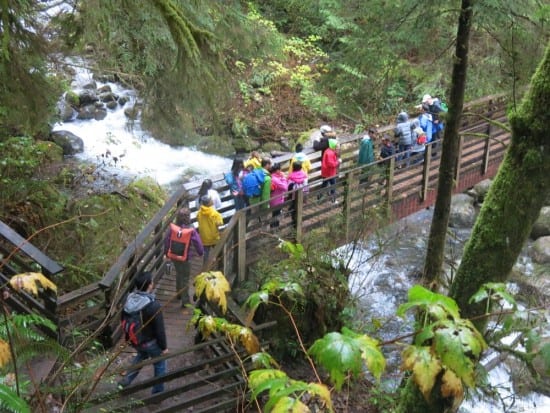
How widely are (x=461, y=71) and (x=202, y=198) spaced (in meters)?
3.99

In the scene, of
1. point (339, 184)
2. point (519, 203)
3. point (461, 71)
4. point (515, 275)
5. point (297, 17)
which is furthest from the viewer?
point (297, 17)

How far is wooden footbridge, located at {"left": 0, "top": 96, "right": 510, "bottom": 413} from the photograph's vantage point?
5.78 m

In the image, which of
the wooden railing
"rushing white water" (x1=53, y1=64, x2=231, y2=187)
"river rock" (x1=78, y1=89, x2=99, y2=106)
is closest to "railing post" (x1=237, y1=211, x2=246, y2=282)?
the wooden railing

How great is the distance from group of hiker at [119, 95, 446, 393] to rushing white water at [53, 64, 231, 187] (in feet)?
22.3

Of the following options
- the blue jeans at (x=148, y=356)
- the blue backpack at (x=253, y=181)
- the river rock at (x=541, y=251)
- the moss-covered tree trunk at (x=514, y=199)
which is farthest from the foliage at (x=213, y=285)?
the river rock at (x=541, y=251)

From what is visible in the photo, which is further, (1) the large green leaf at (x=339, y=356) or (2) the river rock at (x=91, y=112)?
(2) the river rock at (x=91, y=112)

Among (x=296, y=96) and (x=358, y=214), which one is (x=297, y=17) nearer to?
(x=296, y=96)

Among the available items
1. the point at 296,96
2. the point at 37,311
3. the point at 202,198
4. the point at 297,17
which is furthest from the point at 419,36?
the point at 297,17

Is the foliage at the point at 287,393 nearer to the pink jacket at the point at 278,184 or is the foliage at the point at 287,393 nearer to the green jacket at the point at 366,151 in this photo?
the pink jacket at the point at 278,184

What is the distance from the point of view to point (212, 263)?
18.6ft

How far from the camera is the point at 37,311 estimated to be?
6.03m

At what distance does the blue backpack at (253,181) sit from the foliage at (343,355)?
680cm

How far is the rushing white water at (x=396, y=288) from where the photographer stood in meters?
8.64

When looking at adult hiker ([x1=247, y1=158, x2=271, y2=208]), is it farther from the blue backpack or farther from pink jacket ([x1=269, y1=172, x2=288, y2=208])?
pink jacket ([x1=269, y1=172, x2=288, y2=208])
